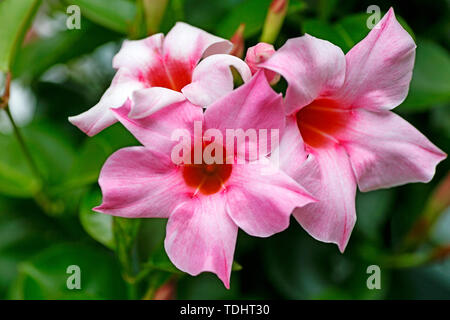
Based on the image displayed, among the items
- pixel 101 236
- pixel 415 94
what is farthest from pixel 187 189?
pixel 415 94

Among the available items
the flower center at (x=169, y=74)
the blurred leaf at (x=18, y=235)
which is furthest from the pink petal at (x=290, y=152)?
the blurred leaf at (x=18, y=235)

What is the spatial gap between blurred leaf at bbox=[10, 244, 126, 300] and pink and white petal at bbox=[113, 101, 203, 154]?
26 cm

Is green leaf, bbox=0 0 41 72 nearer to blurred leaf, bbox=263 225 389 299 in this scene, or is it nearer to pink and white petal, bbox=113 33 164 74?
pink and white petal, bbox=113 33 164 74

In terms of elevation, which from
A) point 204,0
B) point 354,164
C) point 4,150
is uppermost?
point 204,0

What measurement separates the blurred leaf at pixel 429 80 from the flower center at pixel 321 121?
5.7 inches

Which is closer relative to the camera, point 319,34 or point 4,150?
point 319,34

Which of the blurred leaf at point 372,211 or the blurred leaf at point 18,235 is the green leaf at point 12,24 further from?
the blurred leaf at point 372,211

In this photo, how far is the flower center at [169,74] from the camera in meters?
0.46

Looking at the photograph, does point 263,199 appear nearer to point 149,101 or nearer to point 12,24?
point 149,101

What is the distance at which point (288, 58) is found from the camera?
1.32 ft
